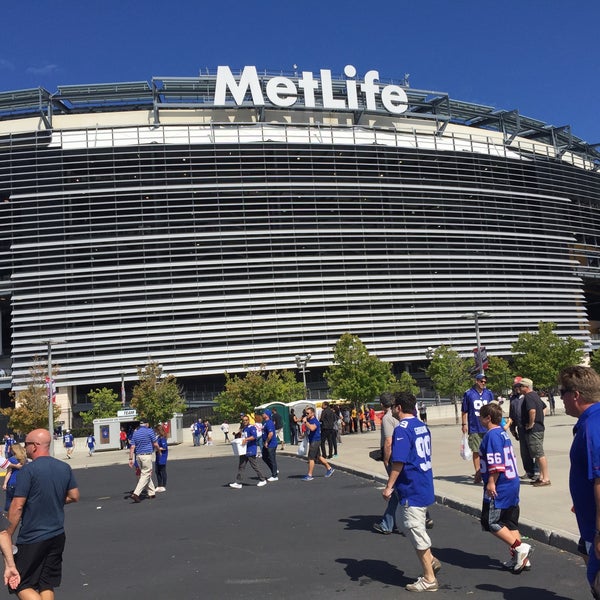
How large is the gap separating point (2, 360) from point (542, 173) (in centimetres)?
5872

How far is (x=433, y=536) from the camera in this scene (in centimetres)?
744

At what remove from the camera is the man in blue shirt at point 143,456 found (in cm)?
1250

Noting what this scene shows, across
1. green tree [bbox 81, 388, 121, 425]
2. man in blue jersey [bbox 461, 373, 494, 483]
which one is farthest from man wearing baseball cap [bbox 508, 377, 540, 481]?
green tree [bbox 81, 388, 121, 425]

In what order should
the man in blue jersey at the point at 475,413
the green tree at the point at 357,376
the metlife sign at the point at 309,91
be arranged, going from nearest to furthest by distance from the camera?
the man in blue jersey at the point at 475,413 → the green tree at the point at 357,376 → the metlife sign at the point at 309,91

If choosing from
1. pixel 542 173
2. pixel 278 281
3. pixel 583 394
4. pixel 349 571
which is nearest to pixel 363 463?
pixel 349 571

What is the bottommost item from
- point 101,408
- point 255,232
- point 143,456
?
point 143,456

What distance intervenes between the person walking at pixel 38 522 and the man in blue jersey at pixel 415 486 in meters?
2.72

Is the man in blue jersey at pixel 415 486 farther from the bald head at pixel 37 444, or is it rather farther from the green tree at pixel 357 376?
the green tree at pixel 357 376

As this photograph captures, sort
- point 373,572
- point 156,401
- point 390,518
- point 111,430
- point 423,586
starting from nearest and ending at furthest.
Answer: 1. point 423,586
2. point 373,572
3. point 390,518
4. point 111,430
5. point 156,401

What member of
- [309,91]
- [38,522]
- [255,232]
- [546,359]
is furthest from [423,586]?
[309,91]

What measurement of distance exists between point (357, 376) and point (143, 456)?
26955 millimetres

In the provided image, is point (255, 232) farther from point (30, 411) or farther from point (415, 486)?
point (415, 486)

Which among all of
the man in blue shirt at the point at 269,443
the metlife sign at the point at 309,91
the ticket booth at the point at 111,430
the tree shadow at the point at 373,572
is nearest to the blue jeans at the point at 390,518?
the tree shadow at the point at 373,572

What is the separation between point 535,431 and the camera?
9.81 metres
